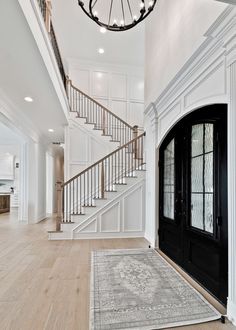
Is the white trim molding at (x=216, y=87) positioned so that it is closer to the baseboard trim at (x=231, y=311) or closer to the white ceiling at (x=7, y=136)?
the baseboard trim at (x=231, y=311)

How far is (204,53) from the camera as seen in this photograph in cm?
267

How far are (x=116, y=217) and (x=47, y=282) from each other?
2.72 m

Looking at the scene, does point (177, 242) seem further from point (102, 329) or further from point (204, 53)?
point (204, 53)

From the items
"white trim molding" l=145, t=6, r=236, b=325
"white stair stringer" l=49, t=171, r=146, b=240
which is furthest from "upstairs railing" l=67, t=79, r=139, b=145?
"white trim molding" l=145, t=6, r=236, b=325

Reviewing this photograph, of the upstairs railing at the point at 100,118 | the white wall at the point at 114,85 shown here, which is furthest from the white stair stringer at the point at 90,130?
the white wall at the point at 114,85

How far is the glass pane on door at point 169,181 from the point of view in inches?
155

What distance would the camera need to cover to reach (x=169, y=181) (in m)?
4.13

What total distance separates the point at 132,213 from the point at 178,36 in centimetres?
396

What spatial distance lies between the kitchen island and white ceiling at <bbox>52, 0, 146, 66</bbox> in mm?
6531

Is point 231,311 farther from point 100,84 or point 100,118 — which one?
point 100,84

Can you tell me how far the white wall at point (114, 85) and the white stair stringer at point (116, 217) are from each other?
142 inches

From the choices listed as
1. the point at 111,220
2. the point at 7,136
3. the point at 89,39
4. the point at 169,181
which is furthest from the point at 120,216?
the point at 7,136

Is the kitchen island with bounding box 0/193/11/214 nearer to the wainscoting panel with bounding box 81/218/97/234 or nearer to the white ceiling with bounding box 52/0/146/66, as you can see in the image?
the wainscoting panel with bounding box 81/218/97/234

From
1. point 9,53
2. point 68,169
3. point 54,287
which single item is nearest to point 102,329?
point 54,287
